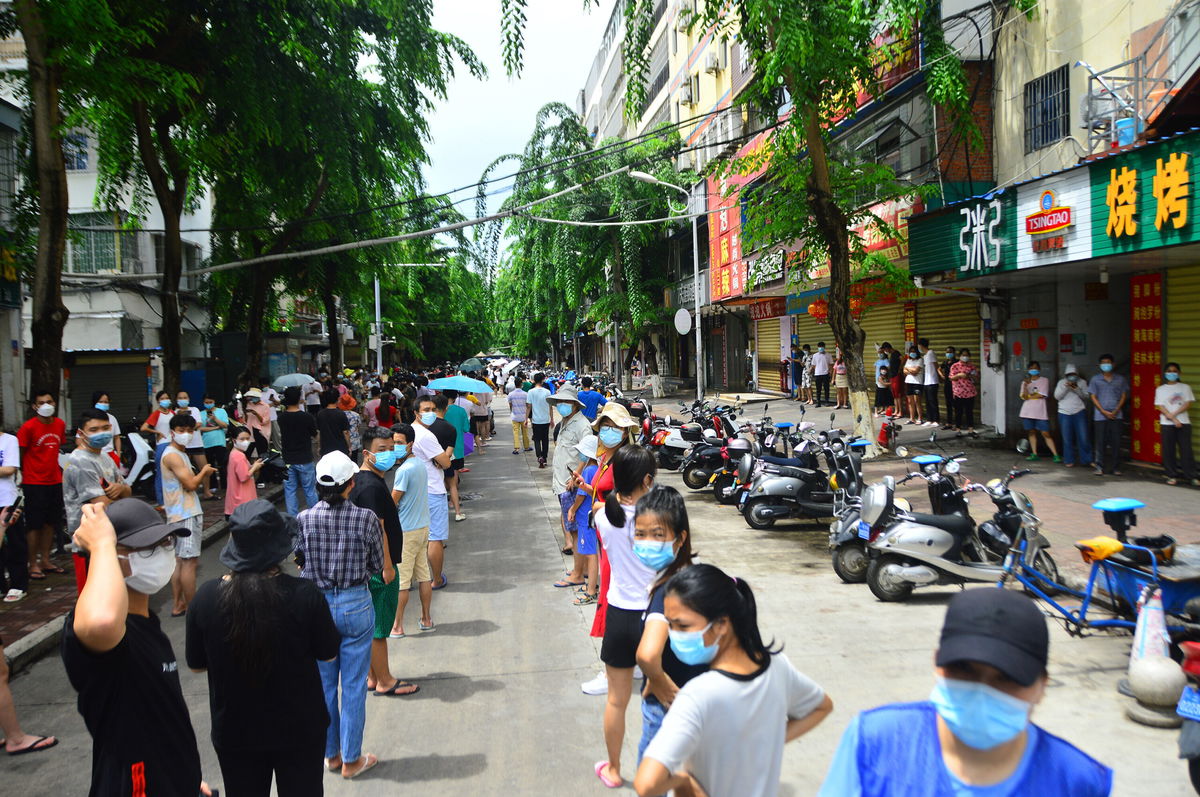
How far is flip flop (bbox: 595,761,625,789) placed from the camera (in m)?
4.30

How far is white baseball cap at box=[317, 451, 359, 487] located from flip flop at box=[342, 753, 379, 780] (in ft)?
4.88

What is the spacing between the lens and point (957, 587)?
25.8 feet

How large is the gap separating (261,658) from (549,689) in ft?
9.27

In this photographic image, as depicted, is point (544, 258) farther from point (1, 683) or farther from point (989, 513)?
point (1, 683)

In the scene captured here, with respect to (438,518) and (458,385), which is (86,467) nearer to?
(438,518)

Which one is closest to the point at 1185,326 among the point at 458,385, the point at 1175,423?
the point at 1175,423

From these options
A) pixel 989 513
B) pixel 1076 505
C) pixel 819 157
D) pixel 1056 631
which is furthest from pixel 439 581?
pixel 819 157

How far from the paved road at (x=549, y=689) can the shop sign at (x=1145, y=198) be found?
542 centimetres

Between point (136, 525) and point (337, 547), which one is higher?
point (136, 525)

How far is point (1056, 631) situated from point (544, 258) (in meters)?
28.5

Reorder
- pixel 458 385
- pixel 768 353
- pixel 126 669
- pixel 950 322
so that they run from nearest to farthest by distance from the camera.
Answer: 1. pixel 126 669
2. pixel 458 385
3. pixel 950 322
4. pixel 768 353

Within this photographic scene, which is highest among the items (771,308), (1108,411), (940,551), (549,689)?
(771,308)

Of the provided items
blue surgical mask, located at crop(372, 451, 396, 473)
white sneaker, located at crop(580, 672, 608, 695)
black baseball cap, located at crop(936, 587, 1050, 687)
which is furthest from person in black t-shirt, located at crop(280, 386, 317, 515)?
black baseball cap, located at crop(936, 587, 1050, 687)

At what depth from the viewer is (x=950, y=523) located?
7422 mm
